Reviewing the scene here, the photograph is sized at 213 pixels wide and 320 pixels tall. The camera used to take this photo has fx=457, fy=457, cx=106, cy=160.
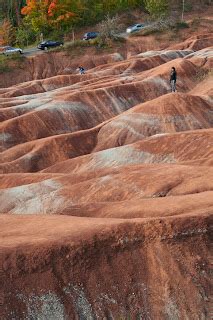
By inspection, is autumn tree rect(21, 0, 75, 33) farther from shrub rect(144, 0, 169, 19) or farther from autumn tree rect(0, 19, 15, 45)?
shrub rect(144, 0, 169, 19)

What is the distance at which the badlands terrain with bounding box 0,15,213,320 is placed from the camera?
12.3m

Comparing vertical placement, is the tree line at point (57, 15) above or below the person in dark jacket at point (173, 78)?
below

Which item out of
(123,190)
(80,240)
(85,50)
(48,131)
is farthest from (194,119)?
(85,50)

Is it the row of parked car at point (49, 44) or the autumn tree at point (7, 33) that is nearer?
the row of parked car at point (49, 44)

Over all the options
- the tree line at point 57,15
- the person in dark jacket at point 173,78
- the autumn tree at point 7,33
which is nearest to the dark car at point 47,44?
the tree line at point 57,15

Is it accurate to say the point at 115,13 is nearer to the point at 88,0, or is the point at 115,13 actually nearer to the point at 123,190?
the point at 88,0

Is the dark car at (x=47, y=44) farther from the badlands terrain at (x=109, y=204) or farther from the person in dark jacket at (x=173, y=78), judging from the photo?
the person in dark jacket at (x=173, y=78)

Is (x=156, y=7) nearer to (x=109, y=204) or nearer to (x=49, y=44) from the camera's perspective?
(x=49, y=44)

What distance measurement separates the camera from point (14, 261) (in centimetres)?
1214

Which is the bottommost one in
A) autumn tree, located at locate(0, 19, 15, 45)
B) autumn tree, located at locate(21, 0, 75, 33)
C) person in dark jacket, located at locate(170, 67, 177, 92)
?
autumn tree, located at locate(0, 19, 15, 45)

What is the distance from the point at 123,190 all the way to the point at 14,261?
949 cm

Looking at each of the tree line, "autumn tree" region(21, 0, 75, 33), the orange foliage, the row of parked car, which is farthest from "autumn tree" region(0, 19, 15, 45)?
the row of parked car

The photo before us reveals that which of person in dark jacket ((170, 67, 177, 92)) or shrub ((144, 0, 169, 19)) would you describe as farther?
shrub ((144, 0, 169, 19))

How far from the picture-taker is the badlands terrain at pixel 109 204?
1234 centimetres
